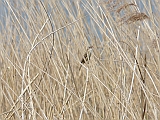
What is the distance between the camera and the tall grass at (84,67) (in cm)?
105

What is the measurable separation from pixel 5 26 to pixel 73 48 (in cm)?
43

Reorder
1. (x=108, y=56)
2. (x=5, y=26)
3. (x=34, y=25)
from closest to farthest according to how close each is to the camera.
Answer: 1. (x=34, y=25)
2. (x=108, y=56)
3. (x=5, y=26)

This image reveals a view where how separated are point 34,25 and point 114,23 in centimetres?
32

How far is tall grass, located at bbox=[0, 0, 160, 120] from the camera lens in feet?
3.45

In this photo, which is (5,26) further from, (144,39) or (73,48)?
(144,39)

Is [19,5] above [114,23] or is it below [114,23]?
above

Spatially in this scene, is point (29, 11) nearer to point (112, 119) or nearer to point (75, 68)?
point (75, 68)

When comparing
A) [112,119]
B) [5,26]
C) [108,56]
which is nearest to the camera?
[112,119]

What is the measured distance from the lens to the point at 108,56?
1.67m

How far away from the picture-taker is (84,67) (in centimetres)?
123

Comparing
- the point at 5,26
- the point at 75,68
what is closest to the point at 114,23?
the point at 75,68

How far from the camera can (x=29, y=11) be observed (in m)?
1.52

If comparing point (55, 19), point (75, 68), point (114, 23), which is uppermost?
point (55, 19)

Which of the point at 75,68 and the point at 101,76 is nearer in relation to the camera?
the point at 101,76
